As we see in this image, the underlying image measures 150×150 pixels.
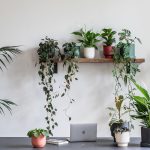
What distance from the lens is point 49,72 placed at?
3934 millimetres

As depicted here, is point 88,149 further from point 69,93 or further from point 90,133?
point 69,93

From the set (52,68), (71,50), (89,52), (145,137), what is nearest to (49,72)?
(52,68)

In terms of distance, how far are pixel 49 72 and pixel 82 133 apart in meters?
0.96

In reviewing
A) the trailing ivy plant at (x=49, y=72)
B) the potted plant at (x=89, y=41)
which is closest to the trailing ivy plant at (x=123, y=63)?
the potted plant at (x=89, y=41)

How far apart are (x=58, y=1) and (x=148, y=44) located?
1.20 metres

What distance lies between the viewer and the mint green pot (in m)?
3.82

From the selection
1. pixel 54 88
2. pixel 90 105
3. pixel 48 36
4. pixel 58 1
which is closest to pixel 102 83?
pixel 90 105

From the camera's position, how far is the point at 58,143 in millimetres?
3145

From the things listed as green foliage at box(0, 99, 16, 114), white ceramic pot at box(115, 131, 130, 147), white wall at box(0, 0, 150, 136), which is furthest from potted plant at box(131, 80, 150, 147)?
green foliage at box(0, 99, 16, 114)

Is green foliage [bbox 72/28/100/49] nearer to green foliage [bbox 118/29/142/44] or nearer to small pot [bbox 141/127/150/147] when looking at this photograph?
green foliage [bbox 118/29/142/44]

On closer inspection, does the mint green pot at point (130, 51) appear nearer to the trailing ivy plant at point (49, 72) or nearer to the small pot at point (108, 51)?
the small pot at point (108, 51)

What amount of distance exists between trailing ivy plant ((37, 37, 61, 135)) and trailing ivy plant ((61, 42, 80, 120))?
126 millimetres

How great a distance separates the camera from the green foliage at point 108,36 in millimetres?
3891

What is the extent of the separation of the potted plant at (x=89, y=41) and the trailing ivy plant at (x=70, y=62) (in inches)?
3.7
